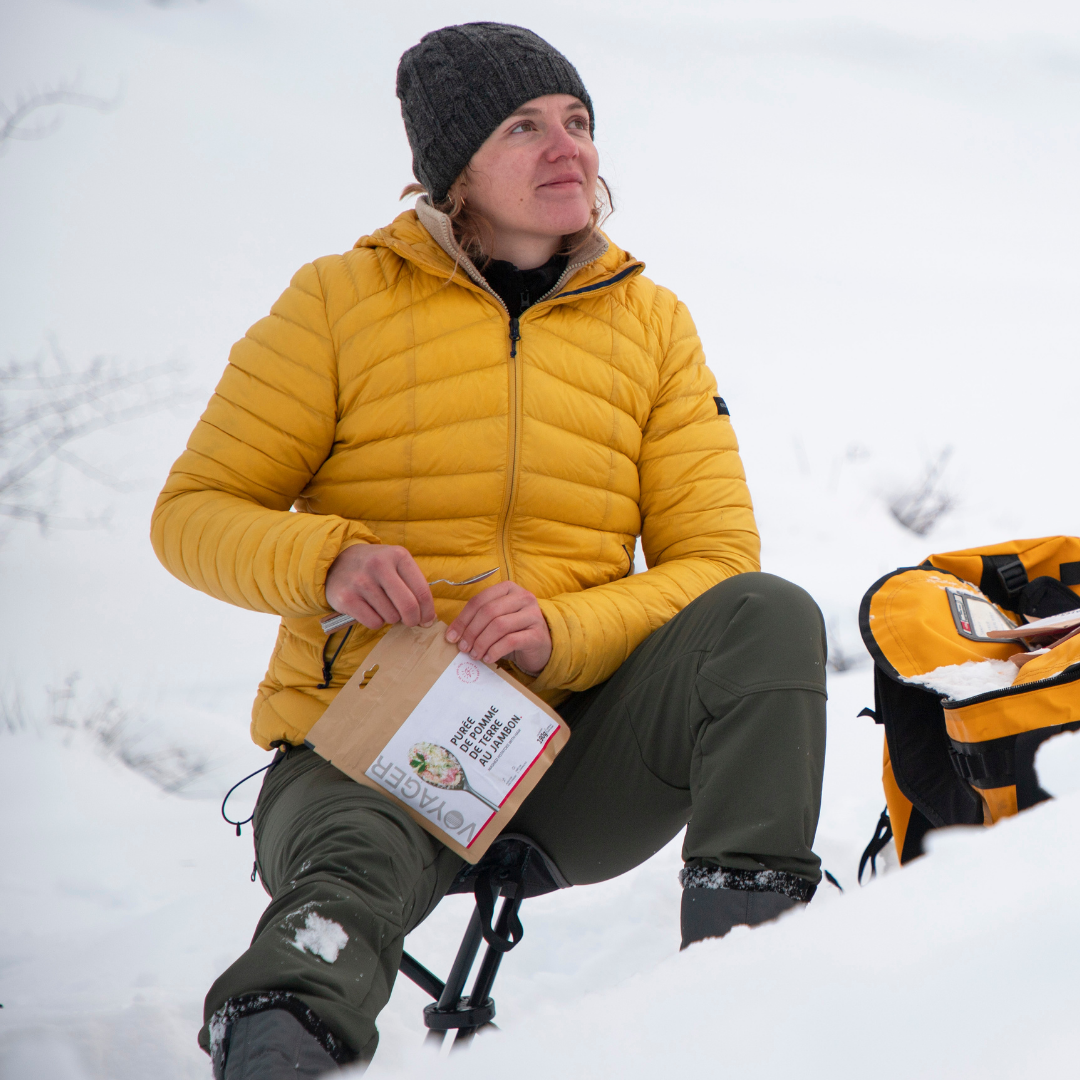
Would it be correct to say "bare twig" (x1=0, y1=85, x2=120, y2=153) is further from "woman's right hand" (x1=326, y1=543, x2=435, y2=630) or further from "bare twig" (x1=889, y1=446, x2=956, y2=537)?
"bare twig" (x1=889, y1=446, x2=956, y2=537)

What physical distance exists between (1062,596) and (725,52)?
19.6 feet

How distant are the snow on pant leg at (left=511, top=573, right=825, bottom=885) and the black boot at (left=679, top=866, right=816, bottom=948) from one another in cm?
1

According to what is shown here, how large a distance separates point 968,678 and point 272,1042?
2.53ft

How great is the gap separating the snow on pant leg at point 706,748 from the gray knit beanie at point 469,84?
2.56 feet

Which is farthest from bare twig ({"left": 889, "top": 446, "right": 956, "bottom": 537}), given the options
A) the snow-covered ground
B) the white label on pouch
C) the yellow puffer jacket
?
the white label on pouch

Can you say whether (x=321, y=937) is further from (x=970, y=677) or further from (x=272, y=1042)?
(x=970, y=677)

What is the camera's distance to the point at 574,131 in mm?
1435

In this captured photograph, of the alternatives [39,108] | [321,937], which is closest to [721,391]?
[39,108]

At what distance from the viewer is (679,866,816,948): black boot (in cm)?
85

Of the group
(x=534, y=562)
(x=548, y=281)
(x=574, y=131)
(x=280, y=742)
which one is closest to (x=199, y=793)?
(x=280, y=742)

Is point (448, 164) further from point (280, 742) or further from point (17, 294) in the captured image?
point (17, 294)

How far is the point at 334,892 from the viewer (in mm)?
848

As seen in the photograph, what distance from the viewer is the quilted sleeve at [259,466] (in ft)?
3.71

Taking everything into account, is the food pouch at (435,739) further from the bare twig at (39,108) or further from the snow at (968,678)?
the bare twig at (39,108)
